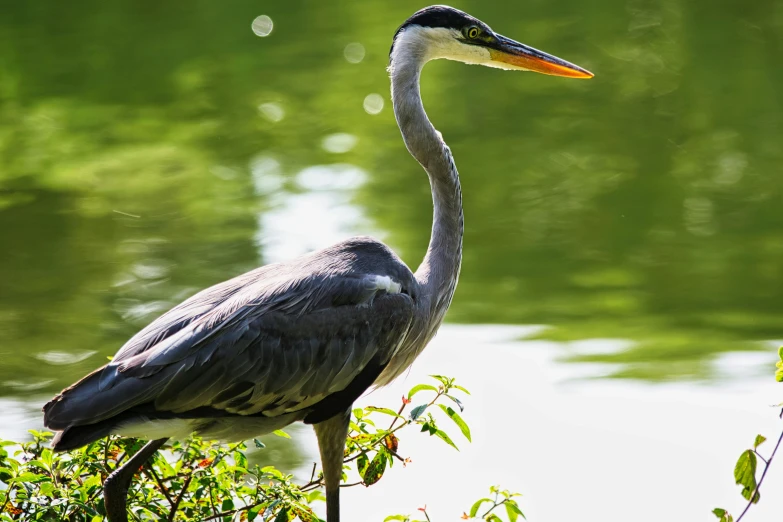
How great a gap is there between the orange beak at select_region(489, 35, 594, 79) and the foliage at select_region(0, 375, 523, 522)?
1493 mm

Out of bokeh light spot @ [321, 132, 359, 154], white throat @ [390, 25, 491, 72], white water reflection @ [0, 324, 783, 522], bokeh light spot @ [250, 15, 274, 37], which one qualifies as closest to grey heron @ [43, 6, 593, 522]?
white throat @ [390, 25, 491, 72]

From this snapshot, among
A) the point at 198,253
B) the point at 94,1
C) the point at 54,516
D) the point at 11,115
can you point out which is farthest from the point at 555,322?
the point at 94,1

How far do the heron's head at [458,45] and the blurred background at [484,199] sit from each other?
72.6 inches

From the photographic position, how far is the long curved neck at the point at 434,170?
4348mm

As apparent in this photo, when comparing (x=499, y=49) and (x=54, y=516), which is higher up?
(x=499, y=49)

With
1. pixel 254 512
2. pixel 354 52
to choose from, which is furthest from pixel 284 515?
pixel 354 52

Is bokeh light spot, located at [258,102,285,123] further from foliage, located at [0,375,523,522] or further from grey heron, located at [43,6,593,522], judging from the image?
foliage, located at [0,375,523,522]

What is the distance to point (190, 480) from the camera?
3811 millimetres

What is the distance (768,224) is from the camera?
7.36 m

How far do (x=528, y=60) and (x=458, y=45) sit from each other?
32 cm

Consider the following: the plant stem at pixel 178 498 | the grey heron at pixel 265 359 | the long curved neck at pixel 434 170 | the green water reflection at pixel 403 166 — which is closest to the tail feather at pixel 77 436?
the grey heron at pixel 265 359

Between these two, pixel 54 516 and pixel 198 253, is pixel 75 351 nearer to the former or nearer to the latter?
pixel 198 253

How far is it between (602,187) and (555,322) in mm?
1963

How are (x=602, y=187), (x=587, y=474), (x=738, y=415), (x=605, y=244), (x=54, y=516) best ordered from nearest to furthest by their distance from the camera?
(x=54, y=516) → (x=587, y=474) → (x=738, y=415) → (x=605, y=244) → (x=602, y=187)
